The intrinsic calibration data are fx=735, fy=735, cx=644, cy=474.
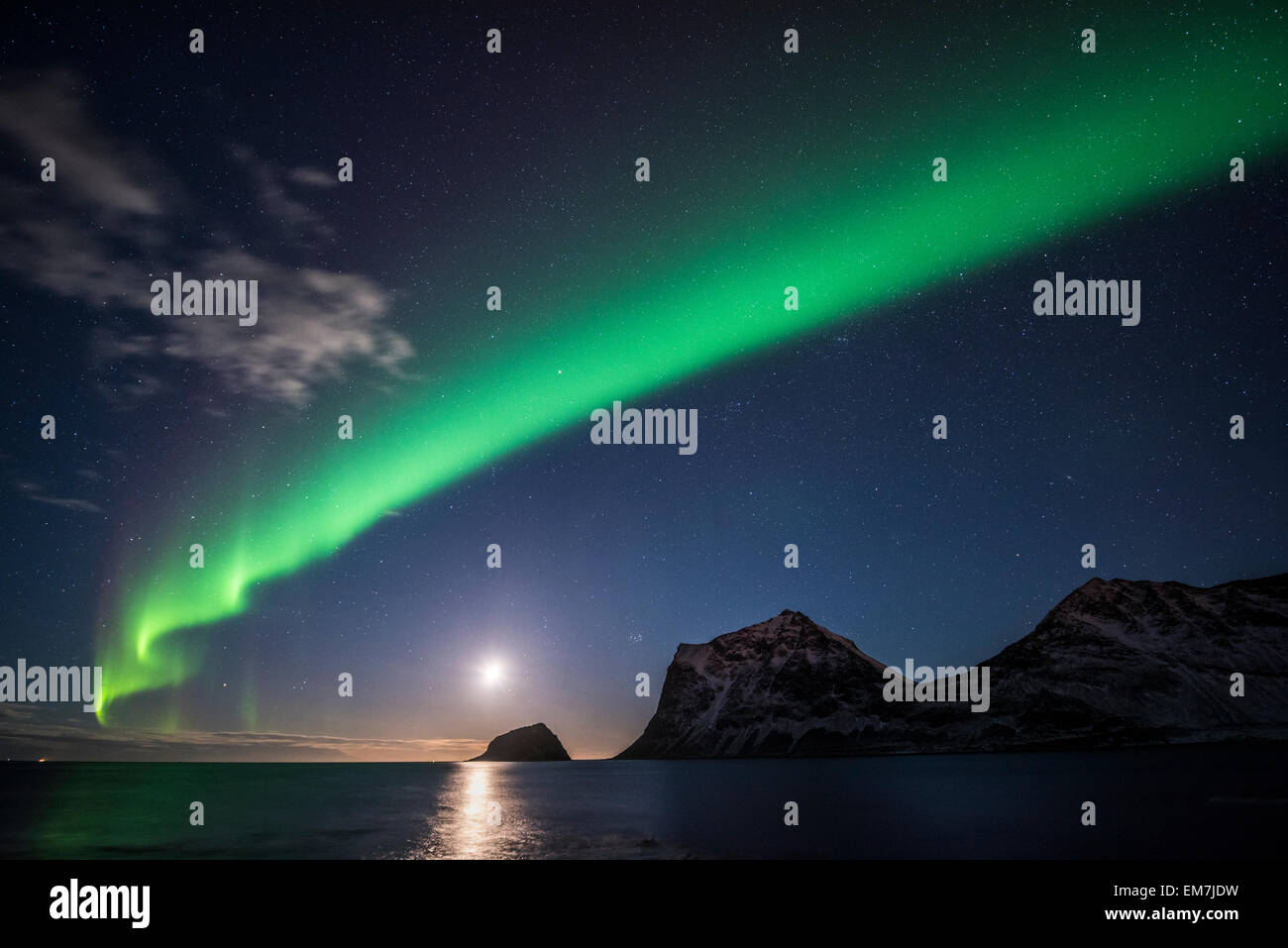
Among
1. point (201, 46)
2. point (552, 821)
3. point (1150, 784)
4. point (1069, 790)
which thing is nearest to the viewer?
point (201, 46)

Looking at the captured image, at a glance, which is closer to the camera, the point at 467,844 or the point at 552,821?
the point at 467,844
